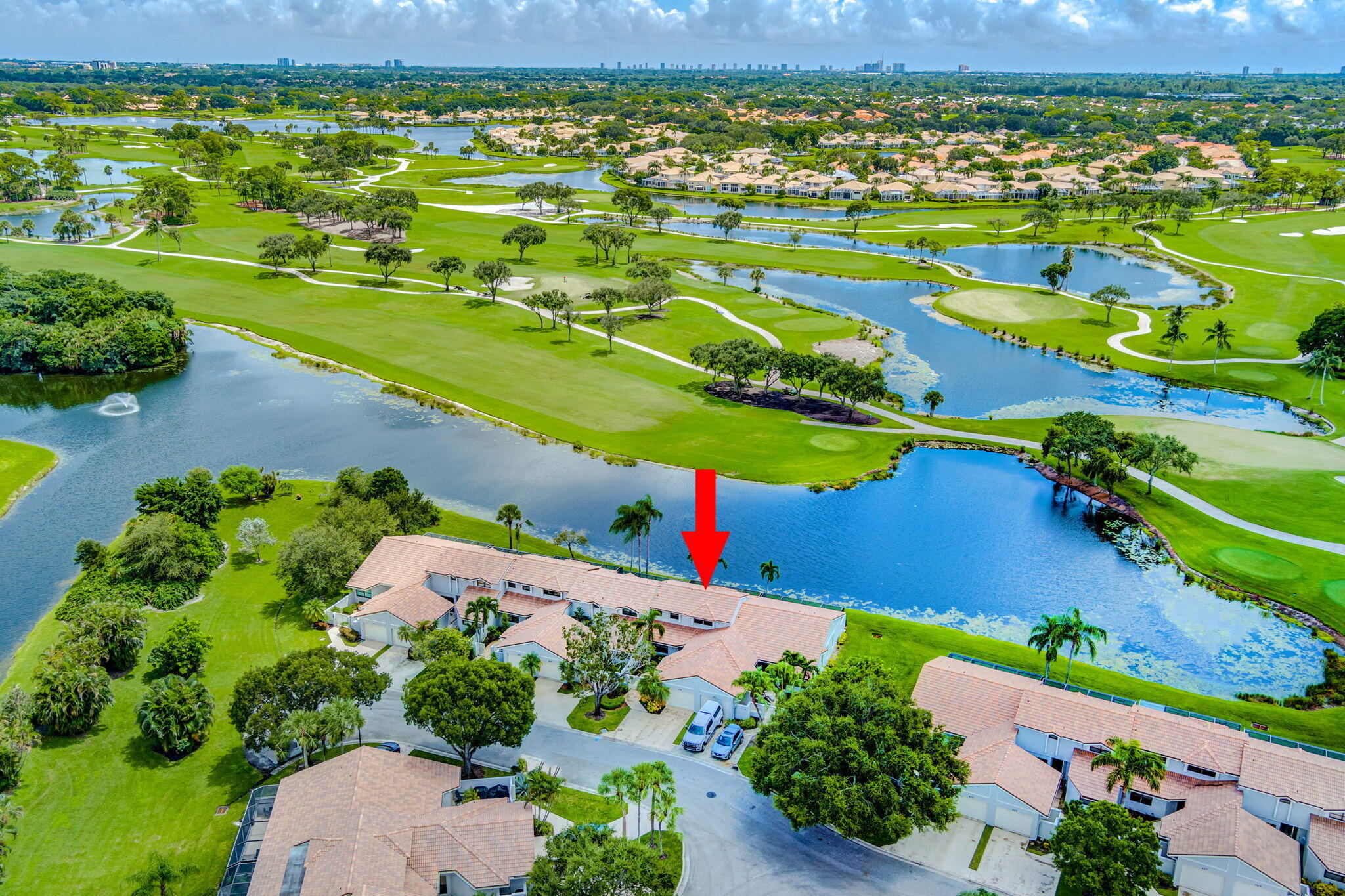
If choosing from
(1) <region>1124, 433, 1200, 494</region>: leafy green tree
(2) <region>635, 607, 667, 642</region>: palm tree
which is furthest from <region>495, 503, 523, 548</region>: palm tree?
(1) <region>1124, 433, 1200, 494</region>: leafy green tree

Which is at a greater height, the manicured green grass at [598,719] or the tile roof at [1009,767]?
the tile roof at [1009,767]

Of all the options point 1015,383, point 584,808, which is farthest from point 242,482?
point 1015,383

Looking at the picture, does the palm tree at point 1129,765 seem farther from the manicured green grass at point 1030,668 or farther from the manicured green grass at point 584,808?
the manicured green grass at point 584,808

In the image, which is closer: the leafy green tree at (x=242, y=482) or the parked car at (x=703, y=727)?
the parked car at (x=703, y=727)

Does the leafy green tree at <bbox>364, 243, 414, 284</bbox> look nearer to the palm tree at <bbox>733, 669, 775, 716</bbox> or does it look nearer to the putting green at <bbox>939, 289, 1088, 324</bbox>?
the putting green at <bbox>939, 289, 1088, 324</bbox>

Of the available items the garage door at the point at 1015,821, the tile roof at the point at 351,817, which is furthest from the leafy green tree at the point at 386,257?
the garage door at the point at 1015,821

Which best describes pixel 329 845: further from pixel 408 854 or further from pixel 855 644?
pixel 855 644

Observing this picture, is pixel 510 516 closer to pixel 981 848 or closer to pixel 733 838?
pixel 733 838
